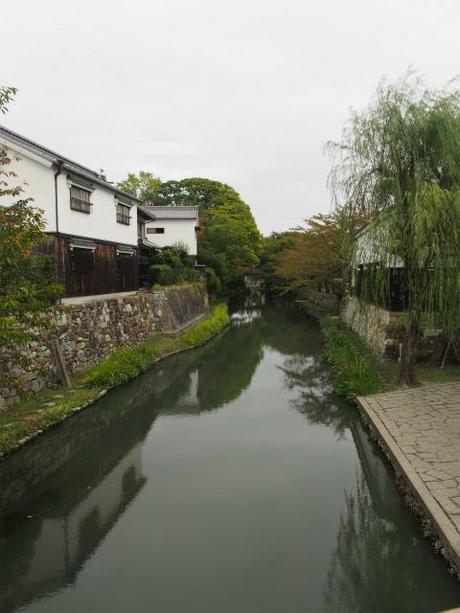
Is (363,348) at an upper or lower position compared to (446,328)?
lower

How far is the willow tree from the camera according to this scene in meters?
10.7

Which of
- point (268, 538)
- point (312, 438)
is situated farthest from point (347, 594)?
point (312, 438)

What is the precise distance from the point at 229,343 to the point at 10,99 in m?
18.7

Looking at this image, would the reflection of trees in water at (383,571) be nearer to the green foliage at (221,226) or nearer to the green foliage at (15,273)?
the green foliage at (15,273)

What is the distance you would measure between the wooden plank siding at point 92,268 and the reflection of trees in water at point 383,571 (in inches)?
492

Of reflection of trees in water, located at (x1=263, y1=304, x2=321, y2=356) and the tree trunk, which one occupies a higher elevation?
the tree trunk

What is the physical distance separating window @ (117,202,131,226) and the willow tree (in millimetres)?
12021

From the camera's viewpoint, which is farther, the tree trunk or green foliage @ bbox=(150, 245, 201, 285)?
green foliage @ bbox=(150, 245, 201, 285)

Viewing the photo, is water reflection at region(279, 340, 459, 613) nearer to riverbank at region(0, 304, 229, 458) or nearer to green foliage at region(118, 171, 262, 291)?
riverbank at region(0, 304, 229, 458)

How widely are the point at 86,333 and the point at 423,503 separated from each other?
1143 centimetres

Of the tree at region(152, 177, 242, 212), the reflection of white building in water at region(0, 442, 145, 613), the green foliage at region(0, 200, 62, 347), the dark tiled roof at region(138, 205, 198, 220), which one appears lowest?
the reflection of white building in water at region(0, 442, 145, 613)

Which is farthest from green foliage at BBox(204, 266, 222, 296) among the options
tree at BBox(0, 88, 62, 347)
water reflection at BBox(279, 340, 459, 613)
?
tree at BBox(0, 88, 62, 347)

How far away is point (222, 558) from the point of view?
5.90 m

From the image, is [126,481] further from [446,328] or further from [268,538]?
[446,328]
